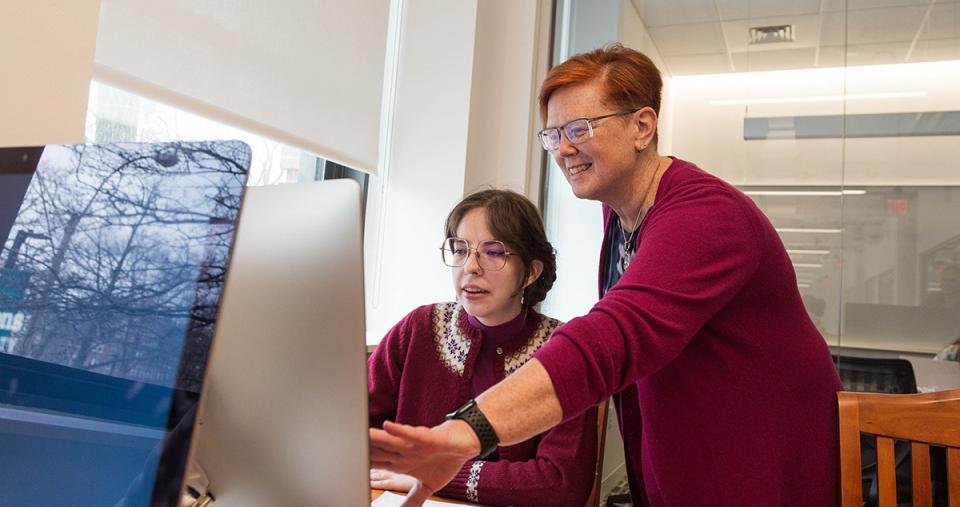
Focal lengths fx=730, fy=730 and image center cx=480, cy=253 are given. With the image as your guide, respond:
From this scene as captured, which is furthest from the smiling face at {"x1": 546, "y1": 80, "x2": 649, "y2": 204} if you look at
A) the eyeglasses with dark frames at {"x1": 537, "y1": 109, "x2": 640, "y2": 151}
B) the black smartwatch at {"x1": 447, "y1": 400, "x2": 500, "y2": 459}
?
the black smartwatch at {"x1": 447, "y1": 400, "x2": 500, "y2": 459}

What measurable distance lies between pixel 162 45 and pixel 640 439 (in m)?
1.36

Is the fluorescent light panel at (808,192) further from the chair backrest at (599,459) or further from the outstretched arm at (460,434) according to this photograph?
the outstretched arm at (460,434)

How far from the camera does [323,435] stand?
2.15 ft

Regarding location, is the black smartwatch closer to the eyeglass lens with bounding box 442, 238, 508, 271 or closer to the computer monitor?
the computer monitor

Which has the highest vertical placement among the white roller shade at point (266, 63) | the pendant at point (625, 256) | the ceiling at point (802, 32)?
the ceiling at point (802, 32)

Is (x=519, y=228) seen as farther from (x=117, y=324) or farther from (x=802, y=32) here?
(x=802, y=32)

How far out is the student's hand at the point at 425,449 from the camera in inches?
28.9

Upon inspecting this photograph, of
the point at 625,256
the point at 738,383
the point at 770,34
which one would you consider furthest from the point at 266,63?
the point at 770,34

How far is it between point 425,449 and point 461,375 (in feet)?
2.88

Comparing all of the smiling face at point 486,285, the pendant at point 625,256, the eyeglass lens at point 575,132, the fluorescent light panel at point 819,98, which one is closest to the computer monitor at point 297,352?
the eyeglass lens at point 575,132

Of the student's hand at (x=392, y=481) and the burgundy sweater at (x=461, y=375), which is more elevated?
the burgundy sweater at (x=461, y=375)

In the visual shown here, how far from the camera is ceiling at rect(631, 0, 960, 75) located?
258 centimetres

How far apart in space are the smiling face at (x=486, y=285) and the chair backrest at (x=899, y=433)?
0.74 meters

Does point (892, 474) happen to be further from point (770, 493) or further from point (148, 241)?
point (148, 241)
